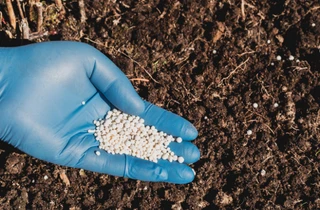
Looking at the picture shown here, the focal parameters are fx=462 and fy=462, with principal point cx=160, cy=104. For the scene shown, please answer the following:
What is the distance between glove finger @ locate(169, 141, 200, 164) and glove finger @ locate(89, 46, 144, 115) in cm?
34

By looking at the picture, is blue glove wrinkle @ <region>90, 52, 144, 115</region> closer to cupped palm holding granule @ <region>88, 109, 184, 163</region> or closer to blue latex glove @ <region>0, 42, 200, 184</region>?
blue latex glove @ <region>0, 42, 200, 184</region>

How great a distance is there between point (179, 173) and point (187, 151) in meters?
0.15

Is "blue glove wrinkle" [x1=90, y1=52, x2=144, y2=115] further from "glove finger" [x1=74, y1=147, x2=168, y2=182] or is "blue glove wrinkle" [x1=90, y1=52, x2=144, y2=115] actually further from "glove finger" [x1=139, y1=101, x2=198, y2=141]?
"glove finger" [x1=74, y1=147, x2=168, y2=182]

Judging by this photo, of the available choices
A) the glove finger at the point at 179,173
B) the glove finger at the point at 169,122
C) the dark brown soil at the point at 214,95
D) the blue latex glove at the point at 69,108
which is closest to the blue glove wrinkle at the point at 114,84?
the blue latex glove at the point at 69,108

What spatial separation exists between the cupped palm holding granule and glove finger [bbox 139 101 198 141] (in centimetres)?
3

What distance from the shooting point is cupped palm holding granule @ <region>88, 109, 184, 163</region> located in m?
2.78

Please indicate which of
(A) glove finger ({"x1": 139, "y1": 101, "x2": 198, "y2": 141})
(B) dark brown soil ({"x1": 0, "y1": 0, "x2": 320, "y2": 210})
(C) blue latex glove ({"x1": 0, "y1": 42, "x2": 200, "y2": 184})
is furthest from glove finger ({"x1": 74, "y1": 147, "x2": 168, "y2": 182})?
(A) glove finger ({"x1": 139, "y1": 101, "x2": 198, "y2": 141})

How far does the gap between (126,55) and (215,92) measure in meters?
0.64

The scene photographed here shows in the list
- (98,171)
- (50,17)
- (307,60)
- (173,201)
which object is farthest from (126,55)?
(307,60)

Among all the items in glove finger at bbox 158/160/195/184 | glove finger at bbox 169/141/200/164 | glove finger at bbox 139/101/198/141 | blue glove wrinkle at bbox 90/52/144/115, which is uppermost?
blue glove wrinkle at bbox 90/52/144/115

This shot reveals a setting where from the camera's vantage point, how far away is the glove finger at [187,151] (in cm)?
277

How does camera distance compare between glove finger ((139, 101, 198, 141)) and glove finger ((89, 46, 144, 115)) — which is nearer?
glove finger ((89, 46, 144, 115))

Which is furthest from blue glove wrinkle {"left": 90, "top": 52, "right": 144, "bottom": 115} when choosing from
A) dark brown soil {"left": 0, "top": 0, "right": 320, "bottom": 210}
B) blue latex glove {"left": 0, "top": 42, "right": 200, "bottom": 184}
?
dark brown soil {"left": 0, "top": 0, "right": 320, "bottom": 210}

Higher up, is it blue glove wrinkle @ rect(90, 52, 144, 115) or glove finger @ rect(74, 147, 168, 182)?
blue glove wrinkle @ rect(90, 52, 144, 115)
